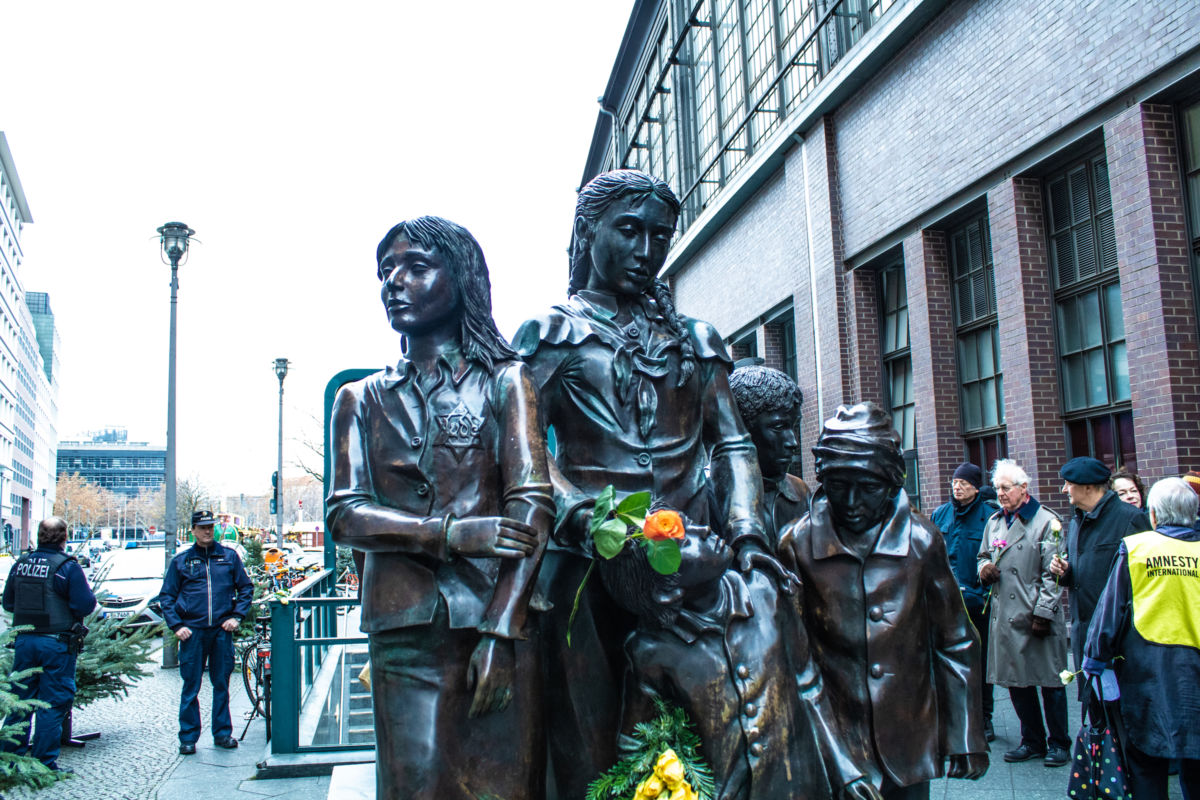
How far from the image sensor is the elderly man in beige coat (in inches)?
256

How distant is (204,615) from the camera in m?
8.60

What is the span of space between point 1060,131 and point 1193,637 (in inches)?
255

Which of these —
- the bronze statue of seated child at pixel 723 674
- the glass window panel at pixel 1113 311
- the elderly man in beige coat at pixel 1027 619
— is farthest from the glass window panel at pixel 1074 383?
the bronze statue of seated child at pixel 723 674

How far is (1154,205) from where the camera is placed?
28.0 feet

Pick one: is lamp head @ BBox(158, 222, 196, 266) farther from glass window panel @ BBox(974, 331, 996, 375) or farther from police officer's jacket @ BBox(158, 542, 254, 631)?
glass window panel @ BBox(974, 331, 996, 375)

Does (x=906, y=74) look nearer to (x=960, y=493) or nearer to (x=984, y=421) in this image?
(x=984, y=421)

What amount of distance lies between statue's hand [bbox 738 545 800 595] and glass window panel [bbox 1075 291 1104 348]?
27.3 feet

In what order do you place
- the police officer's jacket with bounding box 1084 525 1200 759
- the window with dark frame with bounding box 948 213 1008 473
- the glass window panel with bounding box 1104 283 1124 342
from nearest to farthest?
1. the police officer's jacket with bounding box 1084 525 1200 759
2. the glass window panel with bounding box 1104 283 1124 342
3. the window with dark frame with bounding box 948 213 1008 473

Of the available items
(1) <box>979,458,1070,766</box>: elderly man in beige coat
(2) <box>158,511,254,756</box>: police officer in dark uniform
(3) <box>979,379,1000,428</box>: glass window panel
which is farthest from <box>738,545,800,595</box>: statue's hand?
(3) <box>979,379,1000,428</box>: glass window panel

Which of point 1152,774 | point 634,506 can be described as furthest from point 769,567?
point 1152,774

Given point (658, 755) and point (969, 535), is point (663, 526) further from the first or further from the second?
point (969, 535)

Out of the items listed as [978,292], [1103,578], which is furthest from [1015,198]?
[1103,578]

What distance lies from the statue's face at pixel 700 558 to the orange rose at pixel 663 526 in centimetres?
10

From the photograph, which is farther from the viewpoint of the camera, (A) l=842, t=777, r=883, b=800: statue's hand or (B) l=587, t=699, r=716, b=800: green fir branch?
(A) l=842, t=777, r=883, b=800: statue's hand
